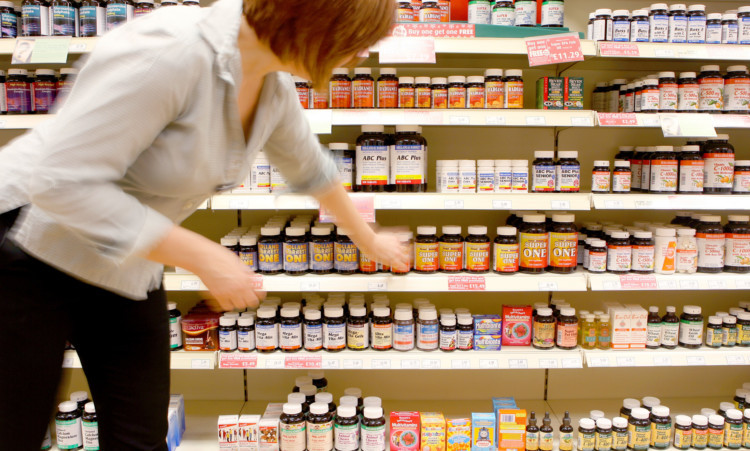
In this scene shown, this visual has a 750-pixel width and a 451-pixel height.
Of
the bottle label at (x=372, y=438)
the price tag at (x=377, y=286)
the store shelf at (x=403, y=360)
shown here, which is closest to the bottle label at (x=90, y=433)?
the store shelf at (x=403, y=360)

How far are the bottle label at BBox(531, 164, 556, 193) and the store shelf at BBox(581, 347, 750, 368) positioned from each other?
66 centimetres

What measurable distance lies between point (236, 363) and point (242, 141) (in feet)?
4.83

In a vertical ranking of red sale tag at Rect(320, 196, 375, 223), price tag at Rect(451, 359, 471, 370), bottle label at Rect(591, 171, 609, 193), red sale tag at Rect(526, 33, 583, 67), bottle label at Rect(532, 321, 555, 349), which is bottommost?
price tag at Rect(451, 359, 471, 370)

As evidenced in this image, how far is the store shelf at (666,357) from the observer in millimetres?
2221

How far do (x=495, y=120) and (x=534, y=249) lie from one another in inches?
20.7

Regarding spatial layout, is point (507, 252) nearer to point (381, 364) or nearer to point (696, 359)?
point (381, 364)

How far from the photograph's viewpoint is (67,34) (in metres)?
2.06

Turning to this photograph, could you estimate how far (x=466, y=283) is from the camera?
84.9 inches

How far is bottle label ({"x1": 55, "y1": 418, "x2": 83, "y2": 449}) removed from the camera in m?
2.15

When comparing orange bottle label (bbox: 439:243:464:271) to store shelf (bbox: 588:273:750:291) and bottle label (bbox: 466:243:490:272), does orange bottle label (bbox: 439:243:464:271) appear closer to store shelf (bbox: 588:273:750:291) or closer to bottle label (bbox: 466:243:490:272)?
bottle label (bbox: 466:243:490:272)

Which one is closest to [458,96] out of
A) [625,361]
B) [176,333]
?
[625,361]

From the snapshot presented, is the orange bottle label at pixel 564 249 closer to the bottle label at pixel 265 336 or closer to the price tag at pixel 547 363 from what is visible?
the price tag at pixel 547 363

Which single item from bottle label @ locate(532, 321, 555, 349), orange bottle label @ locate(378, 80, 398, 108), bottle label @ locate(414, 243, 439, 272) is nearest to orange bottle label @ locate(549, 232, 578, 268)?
bottle label @ locate(532, 321, 555, 349)

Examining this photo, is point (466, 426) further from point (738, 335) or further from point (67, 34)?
point (67, 34)
